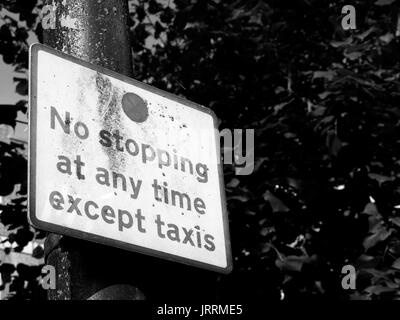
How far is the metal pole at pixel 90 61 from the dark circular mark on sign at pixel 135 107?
90 mm

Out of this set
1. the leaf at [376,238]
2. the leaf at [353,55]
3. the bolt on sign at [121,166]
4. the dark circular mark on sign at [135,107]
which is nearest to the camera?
the bolt on sign at [121,166]

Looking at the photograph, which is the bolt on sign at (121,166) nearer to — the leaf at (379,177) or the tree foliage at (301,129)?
the tree foliage at (301,129)

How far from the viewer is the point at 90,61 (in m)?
1.73

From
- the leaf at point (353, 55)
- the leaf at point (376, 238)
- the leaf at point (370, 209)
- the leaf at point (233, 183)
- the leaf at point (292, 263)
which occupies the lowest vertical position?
the leaf at point (292, 263)

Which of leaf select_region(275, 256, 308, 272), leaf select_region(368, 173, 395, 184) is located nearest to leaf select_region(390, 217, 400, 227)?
leaf select_region(368, 173, 395, 184)

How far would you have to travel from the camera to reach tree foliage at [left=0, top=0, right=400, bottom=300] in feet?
15.0

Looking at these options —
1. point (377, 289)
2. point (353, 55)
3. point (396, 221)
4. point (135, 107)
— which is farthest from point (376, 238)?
point (135, 107)

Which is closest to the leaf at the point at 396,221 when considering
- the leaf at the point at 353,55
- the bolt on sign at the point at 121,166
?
the leaf at the point at 353,55

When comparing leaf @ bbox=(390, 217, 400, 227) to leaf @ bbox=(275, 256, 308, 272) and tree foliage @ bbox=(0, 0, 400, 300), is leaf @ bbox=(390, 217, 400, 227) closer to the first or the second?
tree foliage @ bbox=(0, 0, 400, 300)

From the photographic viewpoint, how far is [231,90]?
17.5 feet

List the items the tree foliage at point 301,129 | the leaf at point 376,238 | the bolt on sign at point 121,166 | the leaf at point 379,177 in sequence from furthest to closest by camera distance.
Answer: the tree foliage at point 301,129 < the leaf at point 379,177 < the leaf at point 376,238 < the bolt on sign at point 121,166

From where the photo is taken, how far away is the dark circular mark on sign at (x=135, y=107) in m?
1.70

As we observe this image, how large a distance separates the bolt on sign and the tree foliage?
8.46 ft
